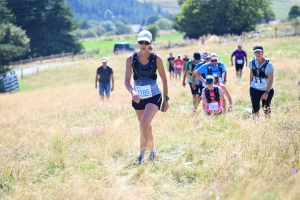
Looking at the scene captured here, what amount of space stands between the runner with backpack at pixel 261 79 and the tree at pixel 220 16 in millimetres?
54964

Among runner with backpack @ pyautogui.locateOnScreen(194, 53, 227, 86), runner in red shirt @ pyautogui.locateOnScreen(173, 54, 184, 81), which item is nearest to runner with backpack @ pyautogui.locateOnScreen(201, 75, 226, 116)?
runner with backpack @ pyautogui.locateOnScreen(194, 53, 227, 86)

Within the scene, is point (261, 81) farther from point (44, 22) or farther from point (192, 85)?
point (44, 22)

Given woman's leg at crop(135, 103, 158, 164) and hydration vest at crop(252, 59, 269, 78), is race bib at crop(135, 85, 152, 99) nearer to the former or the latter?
woman's leg at crop(135, 103, 158, 164)

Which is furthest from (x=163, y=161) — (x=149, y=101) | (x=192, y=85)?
(x=192, y=85)

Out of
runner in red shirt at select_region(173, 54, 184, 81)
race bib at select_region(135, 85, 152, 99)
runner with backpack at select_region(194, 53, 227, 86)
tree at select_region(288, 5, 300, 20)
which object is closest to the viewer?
race bib at select_region(135, 85, 152, 99)

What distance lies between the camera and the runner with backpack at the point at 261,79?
8289mm

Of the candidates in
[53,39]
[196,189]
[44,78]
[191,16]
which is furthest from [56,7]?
[196,189]

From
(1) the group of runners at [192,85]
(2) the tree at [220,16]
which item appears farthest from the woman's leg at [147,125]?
(2) the tree at [220,16]

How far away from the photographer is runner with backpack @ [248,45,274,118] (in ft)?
27.2

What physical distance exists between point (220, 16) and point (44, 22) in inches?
1089

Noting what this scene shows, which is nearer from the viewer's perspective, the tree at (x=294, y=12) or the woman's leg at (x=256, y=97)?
the woman's leg at (x=256, y=97)

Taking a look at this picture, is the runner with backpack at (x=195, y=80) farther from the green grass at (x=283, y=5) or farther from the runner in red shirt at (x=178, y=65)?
the runner in red shirt at (x=178, y=65)

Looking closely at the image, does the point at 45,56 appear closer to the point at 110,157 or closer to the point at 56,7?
the point at 56,7

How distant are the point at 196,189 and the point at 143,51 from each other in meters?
→ 2.10
